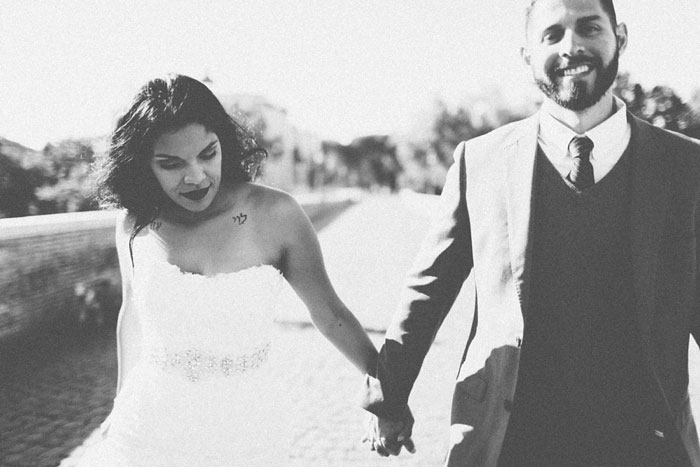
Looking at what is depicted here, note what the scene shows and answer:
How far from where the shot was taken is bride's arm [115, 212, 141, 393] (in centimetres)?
267

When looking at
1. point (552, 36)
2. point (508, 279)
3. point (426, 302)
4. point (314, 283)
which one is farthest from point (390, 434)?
point (552, 36)

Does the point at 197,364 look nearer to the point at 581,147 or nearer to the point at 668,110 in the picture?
the point at 581,147

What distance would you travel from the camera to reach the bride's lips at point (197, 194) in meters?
2.28

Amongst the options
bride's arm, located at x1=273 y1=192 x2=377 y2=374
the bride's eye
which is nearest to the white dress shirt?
bride's arm, located at x1=273 y1=192 x2=377 y2=374

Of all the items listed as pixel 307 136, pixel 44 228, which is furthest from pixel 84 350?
pixel 307 136

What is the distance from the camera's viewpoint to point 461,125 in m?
50.4

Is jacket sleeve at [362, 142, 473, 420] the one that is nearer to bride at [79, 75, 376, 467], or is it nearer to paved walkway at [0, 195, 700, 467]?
bride at [79, 75, 376, 467]

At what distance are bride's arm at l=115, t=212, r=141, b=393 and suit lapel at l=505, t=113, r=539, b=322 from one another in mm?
1600

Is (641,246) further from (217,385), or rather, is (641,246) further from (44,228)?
(44,228)

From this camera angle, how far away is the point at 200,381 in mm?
2377

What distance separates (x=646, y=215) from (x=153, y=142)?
5.76 feet

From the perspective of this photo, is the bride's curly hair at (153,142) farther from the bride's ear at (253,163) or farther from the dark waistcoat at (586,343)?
the dark waistcoat at (586,343)

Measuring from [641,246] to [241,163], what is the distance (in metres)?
1.57

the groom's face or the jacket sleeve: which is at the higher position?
the groom's face
